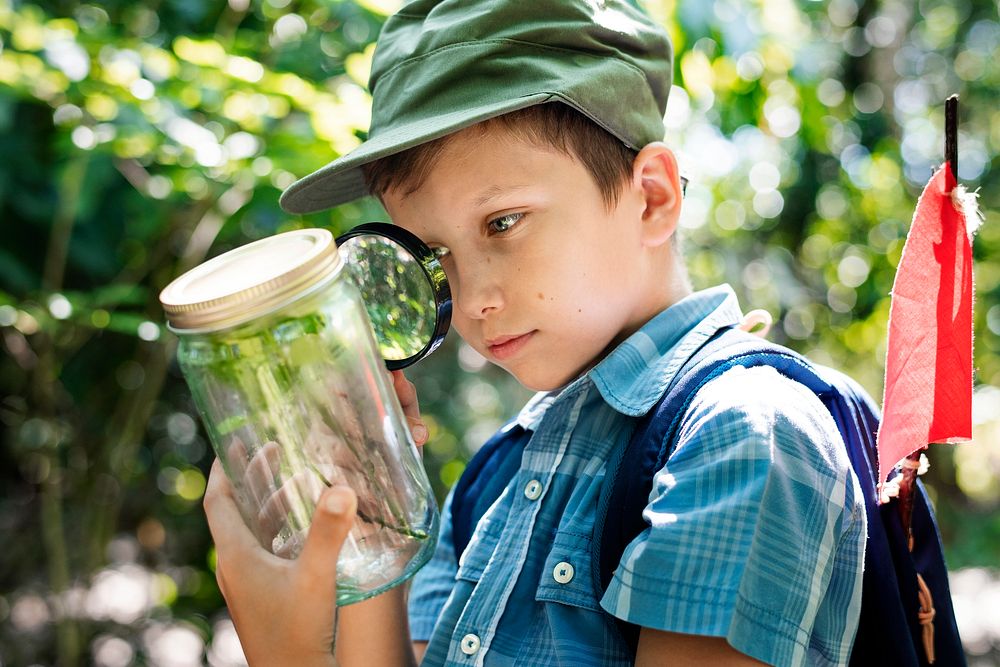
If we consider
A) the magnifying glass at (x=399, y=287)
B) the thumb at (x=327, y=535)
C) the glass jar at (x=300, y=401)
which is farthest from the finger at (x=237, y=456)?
the magnifying glass at (x=399, y=287)

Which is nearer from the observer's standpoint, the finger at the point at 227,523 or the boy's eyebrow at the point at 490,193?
the finger at the point at 227,523

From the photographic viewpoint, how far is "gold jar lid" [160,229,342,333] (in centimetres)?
85

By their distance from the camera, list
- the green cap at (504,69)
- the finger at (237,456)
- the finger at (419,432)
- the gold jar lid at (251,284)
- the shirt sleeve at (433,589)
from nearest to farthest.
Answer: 1. the gold jar lid at (251,284)
2. the finger at (237,456)
3. the green cap at (504,69)
4. the finger at (419,432)
5. the shirt sleeve at (433,589)

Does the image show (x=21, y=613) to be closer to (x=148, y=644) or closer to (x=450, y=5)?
(x=148, y=644)

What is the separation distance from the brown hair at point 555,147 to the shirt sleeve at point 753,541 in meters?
0.36

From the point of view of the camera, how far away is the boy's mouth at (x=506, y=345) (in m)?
1.17

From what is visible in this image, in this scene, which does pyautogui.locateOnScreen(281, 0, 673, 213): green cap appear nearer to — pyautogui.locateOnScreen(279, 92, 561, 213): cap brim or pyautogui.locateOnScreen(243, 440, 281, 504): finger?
pyautogui.locateOnScreen(279, 92, 561, 213): cap brim

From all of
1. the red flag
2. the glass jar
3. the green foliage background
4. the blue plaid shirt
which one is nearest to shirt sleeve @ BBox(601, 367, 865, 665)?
the blue plaid shirt

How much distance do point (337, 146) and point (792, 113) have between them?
1672mm

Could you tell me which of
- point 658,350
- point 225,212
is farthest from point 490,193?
point 225,212

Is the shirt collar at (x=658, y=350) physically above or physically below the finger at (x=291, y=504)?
above

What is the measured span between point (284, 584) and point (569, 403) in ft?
1.36

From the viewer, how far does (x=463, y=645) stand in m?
1.06

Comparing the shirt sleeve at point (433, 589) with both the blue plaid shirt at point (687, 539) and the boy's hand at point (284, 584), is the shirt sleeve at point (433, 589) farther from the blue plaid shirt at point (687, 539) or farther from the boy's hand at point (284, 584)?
the boy's hand at point (284, 584)
